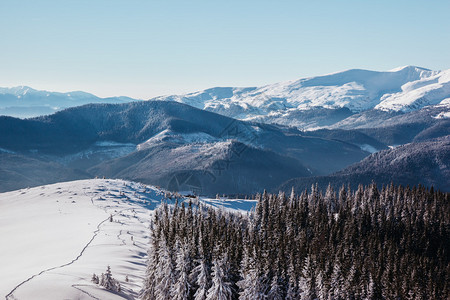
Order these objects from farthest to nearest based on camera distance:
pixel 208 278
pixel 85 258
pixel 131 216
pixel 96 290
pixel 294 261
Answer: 1. pixel 131 216
2. pixel 85 258
3. pixel 294 261
4. pixel 208 278
5. pixel 96 290

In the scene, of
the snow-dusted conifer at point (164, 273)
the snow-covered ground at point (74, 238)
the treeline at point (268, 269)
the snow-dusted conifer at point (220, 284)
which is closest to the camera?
the snow-covered ground at point (74, 238)

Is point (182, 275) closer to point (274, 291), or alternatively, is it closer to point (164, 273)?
point (164, 273)

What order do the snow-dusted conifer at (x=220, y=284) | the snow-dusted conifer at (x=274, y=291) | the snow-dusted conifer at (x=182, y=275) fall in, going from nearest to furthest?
the snow-dusted conifer at (x=220, y=284), the snow-dusted conifer at (x=274, y=291), the snow-dusted conifer at (x=182, y=275)

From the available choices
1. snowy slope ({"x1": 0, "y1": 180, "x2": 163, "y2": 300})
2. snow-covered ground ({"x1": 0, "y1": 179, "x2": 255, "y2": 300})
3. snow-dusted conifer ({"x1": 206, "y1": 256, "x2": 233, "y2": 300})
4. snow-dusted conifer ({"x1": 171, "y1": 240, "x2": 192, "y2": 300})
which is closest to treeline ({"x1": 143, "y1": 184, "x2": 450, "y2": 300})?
snow-dusted conifer ({"x1": 171, "y1": 240, "x2": 192, "y2": 300})

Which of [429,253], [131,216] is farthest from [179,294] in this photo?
[429,253]

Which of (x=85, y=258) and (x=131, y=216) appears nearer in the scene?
(x=85, y=258)

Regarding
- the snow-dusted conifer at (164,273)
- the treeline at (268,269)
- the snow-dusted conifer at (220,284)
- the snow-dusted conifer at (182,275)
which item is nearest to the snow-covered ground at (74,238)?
the snow-dusted conifer at (164,273)

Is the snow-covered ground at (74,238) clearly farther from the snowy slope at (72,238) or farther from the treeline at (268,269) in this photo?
the treeline at (268,269)

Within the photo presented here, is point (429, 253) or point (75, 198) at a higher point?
point (75, 198)

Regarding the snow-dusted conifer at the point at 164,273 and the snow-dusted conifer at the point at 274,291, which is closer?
the snow-dusted conifer at the point at 274,291

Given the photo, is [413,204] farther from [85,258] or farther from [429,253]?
[85,258]
